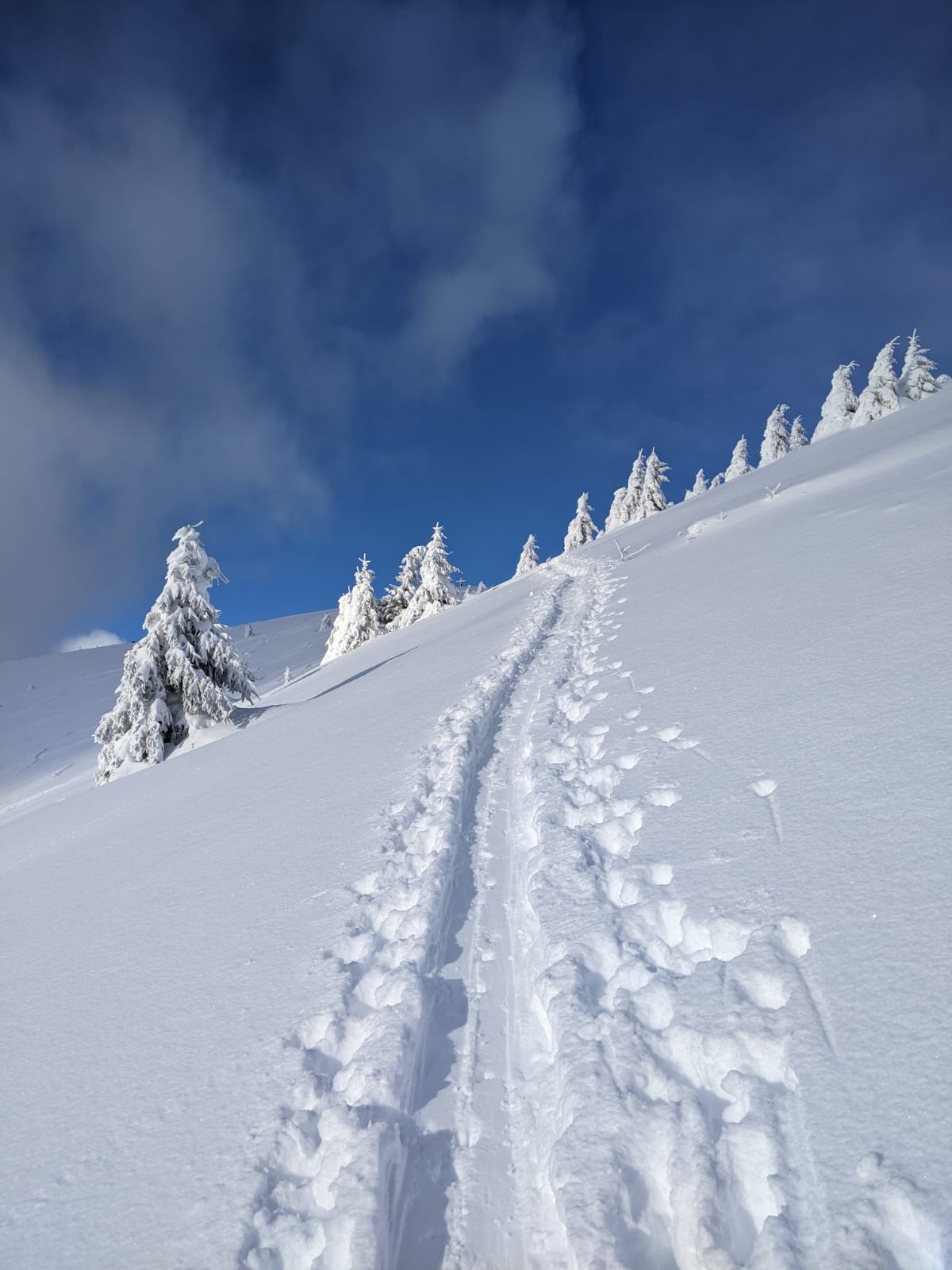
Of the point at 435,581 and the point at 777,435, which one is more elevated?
the point at 777,435

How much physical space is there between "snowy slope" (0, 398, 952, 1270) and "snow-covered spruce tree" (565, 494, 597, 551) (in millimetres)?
44492

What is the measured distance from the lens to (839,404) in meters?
41.4

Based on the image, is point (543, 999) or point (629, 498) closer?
point (543, 999)

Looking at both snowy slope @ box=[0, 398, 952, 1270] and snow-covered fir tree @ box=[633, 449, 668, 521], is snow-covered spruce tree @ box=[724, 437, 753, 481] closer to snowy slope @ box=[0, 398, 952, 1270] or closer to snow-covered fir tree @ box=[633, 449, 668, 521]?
snow-covered fir tree @ box=[633, 449, 668, 521]

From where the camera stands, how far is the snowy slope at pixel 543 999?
225cm

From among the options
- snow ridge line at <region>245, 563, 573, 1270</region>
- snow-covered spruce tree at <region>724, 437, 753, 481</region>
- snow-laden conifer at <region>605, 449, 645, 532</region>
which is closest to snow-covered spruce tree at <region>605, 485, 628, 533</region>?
snow-laden conifer at <region>605, 449, 645, 532</region>

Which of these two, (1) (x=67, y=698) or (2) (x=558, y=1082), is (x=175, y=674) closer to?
(2) (x=558, y=1082)

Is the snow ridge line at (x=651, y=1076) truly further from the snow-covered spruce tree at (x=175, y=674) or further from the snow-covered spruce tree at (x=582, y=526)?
the snow-covered spruce tree at (x=582, y=526)

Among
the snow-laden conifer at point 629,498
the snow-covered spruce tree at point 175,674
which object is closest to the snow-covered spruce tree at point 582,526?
the snow-laden conifer at point 629,498

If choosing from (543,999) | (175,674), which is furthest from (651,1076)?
(175,674)

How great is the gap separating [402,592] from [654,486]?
27.0 m

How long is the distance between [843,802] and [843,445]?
27740mm

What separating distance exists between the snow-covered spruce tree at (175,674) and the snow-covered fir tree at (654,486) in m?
42.6

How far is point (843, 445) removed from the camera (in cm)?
2550
